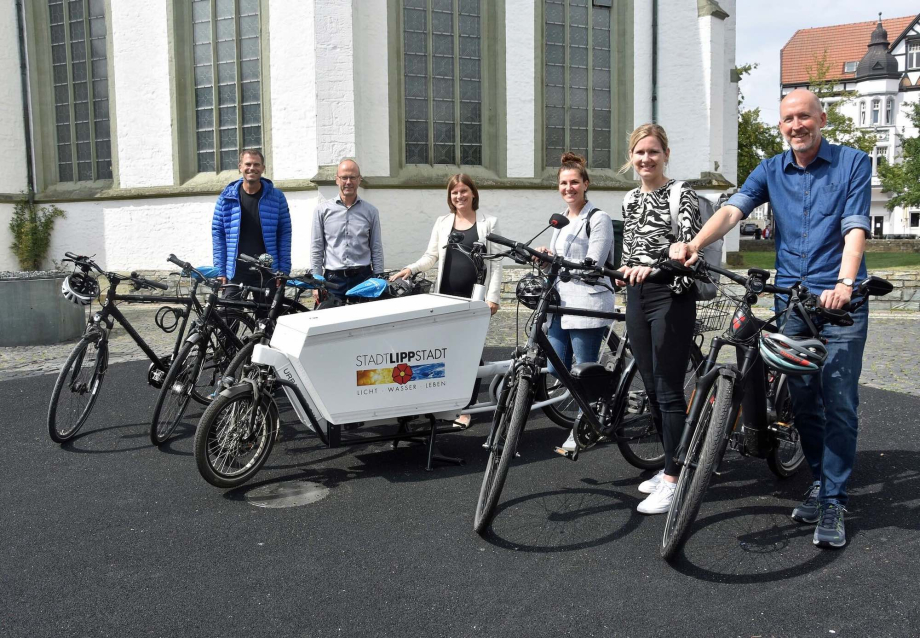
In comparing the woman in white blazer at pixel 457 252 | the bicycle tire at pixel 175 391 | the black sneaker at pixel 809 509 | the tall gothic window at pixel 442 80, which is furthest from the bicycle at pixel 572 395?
the tall gothic window at pixel 442 80

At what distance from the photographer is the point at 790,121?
141 inches

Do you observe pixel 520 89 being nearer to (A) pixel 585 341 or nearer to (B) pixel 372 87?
(B) pixel 372 87

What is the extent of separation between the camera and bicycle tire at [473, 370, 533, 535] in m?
3.64

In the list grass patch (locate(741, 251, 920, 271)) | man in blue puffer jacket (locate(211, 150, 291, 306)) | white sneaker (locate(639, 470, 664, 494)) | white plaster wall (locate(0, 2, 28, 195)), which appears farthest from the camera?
grass patch (locate(741, 251, 920, 271))

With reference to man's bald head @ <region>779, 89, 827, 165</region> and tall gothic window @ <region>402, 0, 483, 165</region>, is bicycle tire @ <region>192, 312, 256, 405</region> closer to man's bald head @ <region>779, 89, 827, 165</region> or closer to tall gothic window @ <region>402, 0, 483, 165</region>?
man's bald head @ <region>779, 89, 827, 165</region>

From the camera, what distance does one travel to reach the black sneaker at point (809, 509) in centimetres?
392

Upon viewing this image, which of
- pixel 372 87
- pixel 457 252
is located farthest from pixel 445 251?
pixel 372 87

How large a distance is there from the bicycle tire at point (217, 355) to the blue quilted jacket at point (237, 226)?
1.03 metres

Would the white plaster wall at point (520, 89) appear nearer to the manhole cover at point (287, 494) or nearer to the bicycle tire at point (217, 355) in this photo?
the bicycle tire at point (217, 355)

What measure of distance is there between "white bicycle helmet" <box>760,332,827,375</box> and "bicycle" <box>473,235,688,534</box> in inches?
33.5

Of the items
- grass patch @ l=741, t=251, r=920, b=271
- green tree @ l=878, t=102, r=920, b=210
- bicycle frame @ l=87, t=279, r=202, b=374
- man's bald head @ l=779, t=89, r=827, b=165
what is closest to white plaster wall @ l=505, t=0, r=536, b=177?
grass patch @ l=741, t=251, r=920, b=271

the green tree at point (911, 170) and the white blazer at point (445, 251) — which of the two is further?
the green tree at point (911, 170)

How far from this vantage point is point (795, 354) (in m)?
3.29

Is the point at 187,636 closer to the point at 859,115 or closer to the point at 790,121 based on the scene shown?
the point at 790,121
